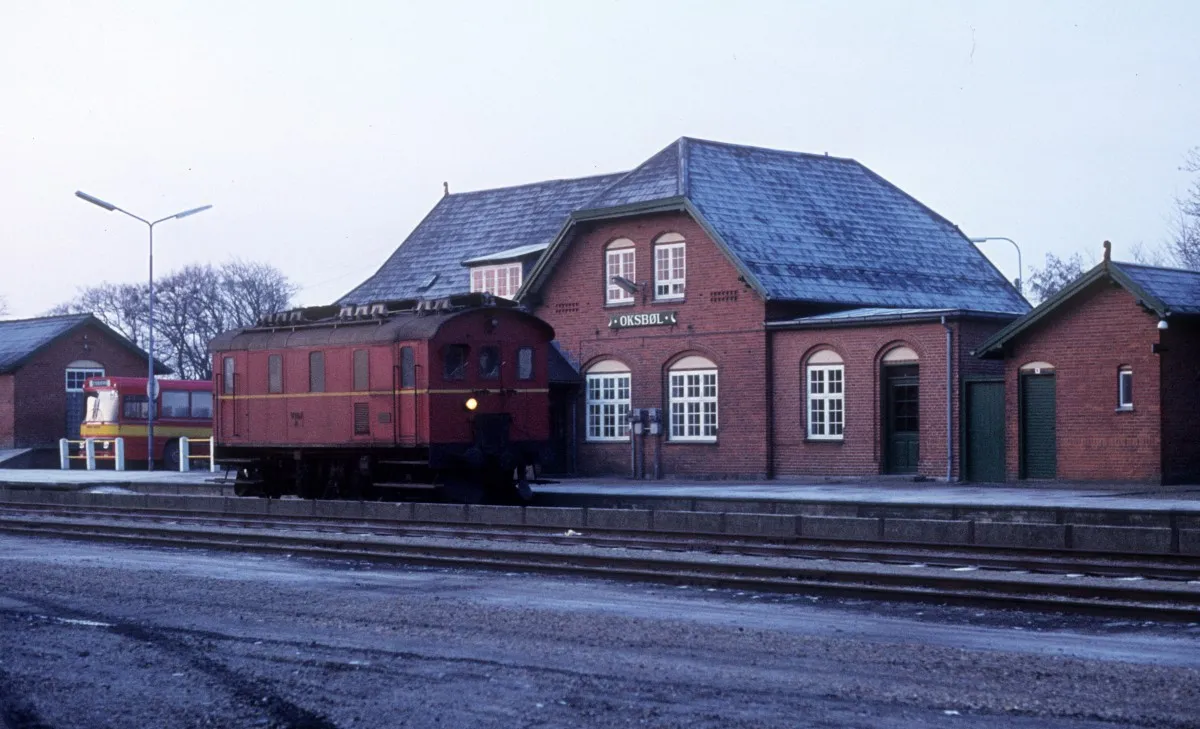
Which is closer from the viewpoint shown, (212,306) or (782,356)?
(782,356)

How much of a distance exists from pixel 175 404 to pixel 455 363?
26290 mm

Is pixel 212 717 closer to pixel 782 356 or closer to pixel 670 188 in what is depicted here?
pixel 782 356

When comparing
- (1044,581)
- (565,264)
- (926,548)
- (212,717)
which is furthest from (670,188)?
(212,717)

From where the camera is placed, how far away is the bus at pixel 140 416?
48.0 m

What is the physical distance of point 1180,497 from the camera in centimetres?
2394

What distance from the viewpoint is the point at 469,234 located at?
151ft

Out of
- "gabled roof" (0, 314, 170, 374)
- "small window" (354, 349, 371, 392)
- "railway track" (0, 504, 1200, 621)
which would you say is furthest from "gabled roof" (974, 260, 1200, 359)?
"gabled roof" (0, 314, 170, 374)

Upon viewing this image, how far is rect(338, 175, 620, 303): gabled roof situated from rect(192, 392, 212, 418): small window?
616 centimetres

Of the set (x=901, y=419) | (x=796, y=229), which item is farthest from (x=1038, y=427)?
(x=796, y=229)

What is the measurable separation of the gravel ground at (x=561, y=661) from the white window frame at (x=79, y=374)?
138 ft

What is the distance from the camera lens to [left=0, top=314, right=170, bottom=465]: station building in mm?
53406

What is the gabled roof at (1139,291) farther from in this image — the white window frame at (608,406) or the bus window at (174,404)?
the bus window at (174,404)

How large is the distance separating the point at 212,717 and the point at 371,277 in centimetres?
3862

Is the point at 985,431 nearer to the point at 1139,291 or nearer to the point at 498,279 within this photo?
the point at 1139,291
